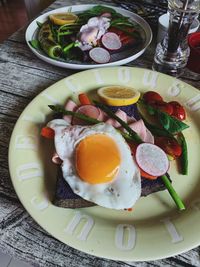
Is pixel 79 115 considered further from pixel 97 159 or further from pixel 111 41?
pixel 111 41

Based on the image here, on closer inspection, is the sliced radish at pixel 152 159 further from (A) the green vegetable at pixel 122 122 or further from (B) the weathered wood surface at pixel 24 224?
(B) the weathered wood surface at pixel 24 224

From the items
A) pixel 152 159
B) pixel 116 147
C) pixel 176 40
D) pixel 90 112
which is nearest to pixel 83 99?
pixel 90 112

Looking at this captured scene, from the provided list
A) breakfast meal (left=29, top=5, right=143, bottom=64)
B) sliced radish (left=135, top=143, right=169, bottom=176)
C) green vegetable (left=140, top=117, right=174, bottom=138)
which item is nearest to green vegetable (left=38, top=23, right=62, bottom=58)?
breakfast meal (left=29, top=5, right=143, bottom=64)

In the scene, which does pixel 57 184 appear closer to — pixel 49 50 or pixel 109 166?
pixel 109 166

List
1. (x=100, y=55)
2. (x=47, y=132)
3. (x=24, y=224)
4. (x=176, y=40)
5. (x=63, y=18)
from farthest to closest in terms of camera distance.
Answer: (x=63, y=18)
(x=100, y=55)
(x=176, y=40)
(x=47, y=132)
(x=24, y=224)

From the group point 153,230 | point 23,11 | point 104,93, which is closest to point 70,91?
point 104,93
